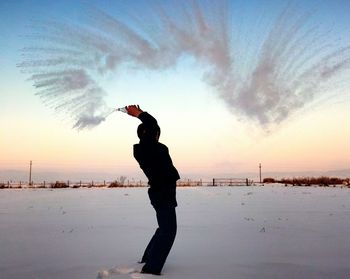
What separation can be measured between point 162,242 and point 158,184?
2.41 feet

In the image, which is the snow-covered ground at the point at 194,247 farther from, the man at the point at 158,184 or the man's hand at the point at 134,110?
the man's hand at the point at 134,110

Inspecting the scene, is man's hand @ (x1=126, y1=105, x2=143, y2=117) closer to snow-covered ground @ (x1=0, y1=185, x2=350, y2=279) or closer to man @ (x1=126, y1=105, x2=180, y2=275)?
man @ (x1=126, y1=105, x2=180, y2=275)

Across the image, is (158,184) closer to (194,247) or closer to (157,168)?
(157,168)

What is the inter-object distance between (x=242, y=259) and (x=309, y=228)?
3599 millimetres

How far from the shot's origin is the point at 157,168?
482cm

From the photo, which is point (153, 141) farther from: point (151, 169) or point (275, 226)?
point (275, 226)

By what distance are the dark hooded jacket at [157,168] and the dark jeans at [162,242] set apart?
13 centimetres

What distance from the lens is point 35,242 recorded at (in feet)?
23.1

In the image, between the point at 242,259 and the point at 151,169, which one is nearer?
the point at 151,169

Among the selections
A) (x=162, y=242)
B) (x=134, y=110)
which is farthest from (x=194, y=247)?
(x=134, y=110)

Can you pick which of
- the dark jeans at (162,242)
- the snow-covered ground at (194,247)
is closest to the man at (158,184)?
the dark jeans at (162,242)

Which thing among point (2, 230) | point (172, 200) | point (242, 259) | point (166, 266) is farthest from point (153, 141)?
point (2, 230)

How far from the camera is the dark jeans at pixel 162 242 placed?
15.0 feet

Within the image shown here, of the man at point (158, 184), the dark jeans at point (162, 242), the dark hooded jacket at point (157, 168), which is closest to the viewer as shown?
the dark jeans at point (162, 242)
